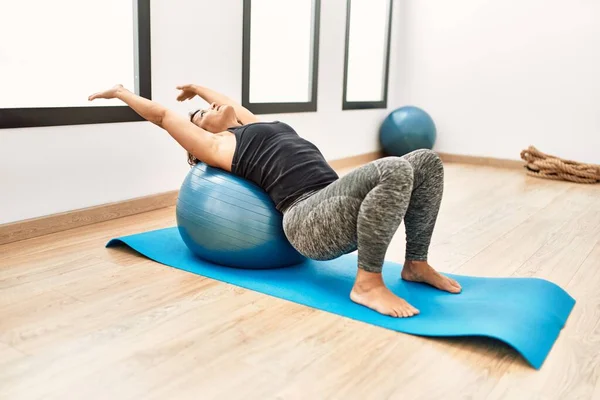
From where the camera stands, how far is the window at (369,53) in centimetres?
522

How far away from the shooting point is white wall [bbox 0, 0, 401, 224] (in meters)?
2.52

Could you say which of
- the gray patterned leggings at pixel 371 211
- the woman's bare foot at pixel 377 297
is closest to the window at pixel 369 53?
the gray patterned leggings at pixel 371 211

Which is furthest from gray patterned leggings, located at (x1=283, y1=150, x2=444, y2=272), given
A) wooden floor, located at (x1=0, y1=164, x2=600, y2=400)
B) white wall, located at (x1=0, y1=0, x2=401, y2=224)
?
white wall, located at (x1=0, y1=0, x2=401, y2=224)

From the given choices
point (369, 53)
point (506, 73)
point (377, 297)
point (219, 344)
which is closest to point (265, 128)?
point (377, 297)

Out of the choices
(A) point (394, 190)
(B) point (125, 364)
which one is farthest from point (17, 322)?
(A) point (394, 190)

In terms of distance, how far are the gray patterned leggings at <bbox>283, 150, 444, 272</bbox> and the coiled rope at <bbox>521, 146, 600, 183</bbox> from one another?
9.94 ft

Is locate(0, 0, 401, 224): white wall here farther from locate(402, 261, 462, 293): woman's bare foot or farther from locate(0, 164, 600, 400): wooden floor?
locate(402, 261, 462, 293): woman's bare foot

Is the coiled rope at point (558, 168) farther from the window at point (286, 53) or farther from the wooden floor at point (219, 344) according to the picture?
the wooden floor at point (219, 344)

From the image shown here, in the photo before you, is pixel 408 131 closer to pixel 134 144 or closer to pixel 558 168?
pixel 558 168

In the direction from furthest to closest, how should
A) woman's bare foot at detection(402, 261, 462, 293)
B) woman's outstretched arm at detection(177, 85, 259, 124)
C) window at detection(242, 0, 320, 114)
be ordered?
window at detection(242, 0, 320, 114), woman's outstretched arm at detection(177, 85, 259, 124), woman's bare foot at detection(402, 261, 462, 293)

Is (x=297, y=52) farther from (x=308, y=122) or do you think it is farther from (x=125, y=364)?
(x=125, y=364)

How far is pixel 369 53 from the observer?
5.48 meters

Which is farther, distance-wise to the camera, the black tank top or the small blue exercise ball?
the small blue exercise ball

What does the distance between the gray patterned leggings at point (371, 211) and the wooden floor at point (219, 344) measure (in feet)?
0.72
